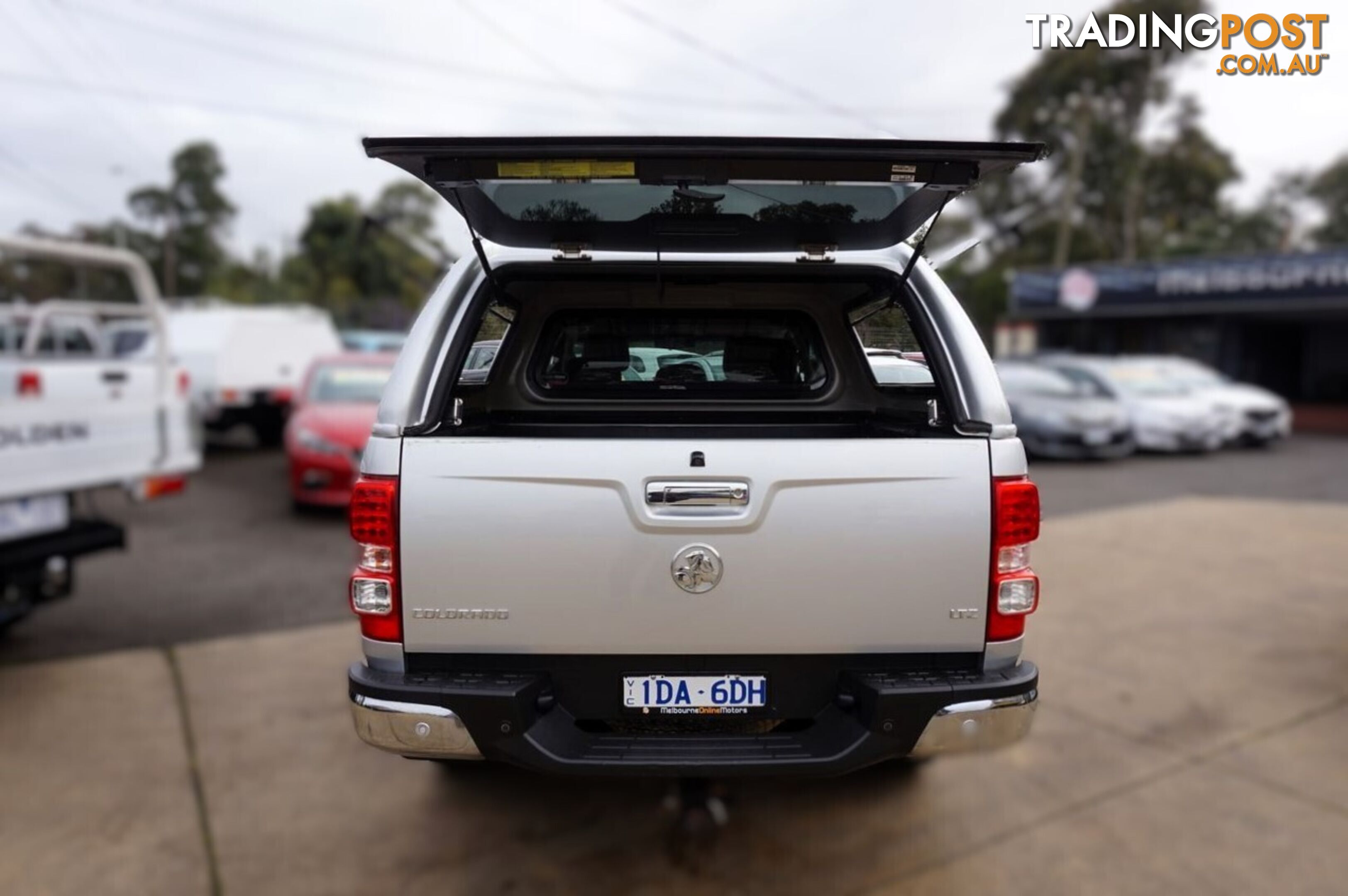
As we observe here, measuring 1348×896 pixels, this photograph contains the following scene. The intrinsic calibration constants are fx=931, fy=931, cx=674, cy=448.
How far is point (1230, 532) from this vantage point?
853 centimetres

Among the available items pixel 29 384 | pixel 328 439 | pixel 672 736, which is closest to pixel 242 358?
pixel 328 439

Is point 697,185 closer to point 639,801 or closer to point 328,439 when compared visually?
point 639,801

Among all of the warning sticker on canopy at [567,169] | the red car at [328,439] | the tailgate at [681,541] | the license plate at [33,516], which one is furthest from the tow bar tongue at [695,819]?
the red car at [328,439]

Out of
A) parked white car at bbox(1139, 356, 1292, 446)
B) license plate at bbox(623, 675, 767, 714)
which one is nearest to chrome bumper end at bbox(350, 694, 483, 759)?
license plate at bbox(623, 675, 767, 714)

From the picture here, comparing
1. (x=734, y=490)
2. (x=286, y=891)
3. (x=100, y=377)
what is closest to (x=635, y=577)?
(x=734, y=490)

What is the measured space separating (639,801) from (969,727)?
1.56m

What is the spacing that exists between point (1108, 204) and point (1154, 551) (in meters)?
31.2

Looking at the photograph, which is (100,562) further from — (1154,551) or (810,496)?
(1154,551)

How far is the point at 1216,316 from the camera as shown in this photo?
75.9 feet

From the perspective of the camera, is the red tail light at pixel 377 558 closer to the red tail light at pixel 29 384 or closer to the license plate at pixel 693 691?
the license plate at pixel 693 691

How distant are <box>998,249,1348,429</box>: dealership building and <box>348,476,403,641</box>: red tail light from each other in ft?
75.0

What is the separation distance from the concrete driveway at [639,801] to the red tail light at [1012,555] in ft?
3.34

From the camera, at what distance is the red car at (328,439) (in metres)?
8.45

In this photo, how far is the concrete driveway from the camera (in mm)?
3020
